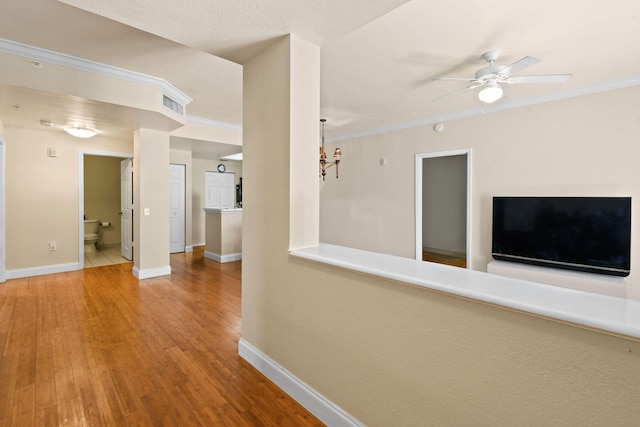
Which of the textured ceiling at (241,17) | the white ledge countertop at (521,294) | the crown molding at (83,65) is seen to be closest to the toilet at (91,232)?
the crown molding at (83,65)

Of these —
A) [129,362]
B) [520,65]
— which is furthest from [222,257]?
[520,65]

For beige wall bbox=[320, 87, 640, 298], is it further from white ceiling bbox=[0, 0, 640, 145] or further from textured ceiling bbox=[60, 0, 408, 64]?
textured ceiling bbox=[60, 0, 408, 64]

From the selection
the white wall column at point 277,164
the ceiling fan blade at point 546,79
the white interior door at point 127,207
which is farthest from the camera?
the white interior door at point 127,207

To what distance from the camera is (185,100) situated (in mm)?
4184

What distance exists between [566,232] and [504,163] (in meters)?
1.22

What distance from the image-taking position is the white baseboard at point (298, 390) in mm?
1668

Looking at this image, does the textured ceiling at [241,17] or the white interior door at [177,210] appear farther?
the white interior door at [177,210]

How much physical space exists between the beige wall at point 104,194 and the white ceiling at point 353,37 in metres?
3.58

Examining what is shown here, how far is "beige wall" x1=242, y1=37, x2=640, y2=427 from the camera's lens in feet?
3.07

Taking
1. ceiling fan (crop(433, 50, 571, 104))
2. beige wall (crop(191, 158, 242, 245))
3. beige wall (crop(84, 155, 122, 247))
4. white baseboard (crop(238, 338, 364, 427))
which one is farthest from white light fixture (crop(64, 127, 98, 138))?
ceiling fan (crop(433, 50, 571, 104))

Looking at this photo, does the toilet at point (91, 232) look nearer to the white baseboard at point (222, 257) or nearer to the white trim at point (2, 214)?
the white trim at point (2, 214)

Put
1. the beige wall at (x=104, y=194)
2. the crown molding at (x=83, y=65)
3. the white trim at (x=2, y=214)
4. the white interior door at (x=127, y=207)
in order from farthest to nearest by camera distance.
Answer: the beige wall at (x=104, y=194)
the white interior door at (x=127, y=207)
the white trim at (x=2, y=214)
the crown molding at (x=83, y=65)

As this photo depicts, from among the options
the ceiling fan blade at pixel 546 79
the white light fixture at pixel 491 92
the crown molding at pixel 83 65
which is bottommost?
the white light fixture at pixel 491 92

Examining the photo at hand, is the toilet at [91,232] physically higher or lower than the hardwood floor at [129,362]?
higher
